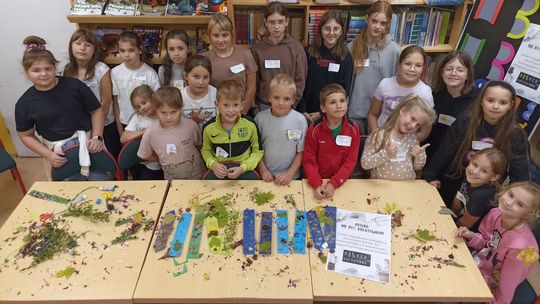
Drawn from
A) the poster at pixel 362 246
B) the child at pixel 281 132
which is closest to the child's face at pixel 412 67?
the child at pixel 281 132

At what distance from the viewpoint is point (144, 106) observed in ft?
8.57

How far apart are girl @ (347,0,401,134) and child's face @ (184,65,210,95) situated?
4.09 feet

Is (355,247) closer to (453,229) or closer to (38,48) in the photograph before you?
(453,229)

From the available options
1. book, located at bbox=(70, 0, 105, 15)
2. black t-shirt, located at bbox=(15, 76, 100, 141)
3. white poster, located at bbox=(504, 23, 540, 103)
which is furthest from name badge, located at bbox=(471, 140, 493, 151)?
book, located at bbox=(70, 0, 105, 15)

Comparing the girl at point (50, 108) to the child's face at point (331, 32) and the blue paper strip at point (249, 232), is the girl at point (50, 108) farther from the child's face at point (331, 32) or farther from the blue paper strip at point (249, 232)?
the child's face at point (331, 32)

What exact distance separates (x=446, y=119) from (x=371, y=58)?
0.78m

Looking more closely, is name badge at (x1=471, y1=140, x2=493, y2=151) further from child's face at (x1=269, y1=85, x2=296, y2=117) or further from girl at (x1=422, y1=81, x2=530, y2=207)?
child's face at (x1=269, y1=85, x2=296, y2=117)

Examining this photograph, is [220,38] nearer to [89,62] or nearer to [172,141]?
[172,141]

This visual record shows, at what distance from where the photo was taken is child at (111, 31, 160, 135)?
284 cm

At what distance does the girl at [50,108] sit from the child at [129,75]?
13.3 inches

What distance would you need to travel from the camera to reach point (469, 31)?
3.29m

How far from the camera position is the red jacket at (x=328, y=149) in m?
2.34

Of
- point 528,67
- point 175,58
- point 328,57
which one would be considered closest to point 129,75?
point 175,58

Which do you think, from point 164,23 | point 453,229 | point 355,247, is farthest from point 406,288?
point 164,23
